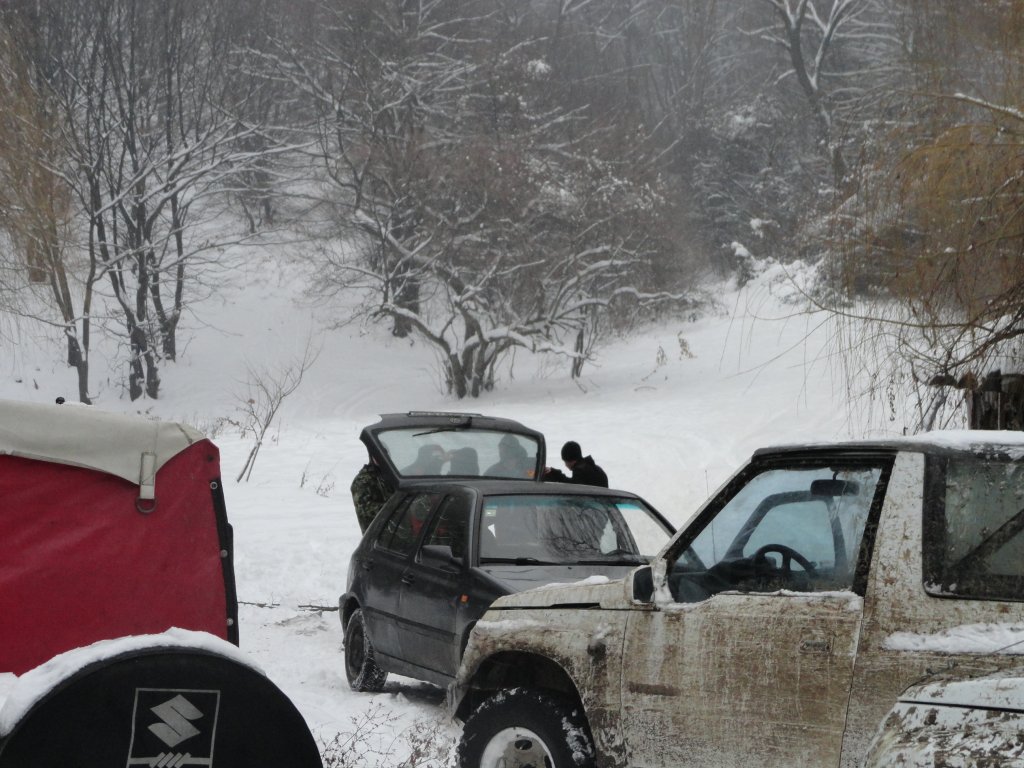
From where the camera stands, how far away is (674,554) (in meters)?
4.55

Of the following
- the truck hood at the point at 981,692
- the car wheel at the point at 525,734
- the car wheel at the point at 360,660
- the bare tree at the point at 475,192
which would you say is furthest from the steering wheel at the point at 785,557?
the bare tree at the point at 475,192

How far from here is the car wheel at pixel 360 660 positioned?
330 inches

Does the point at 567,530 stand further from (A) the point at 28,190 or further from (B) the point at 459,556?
(A) the point at 28,190

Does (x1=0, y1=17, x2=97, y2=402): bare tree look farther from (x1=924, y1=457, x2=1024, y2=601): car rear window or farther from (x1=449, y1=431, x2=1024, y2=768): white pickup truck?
(x1=924, y1=457, x2=1024, y2=601): car rear window

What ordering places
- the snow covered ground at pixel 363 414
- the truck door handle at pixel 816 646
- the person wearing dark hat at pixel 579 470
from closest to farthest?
the truck door handle at pixel 816 646, the snow covered ground at pixel 363 414, the person wearing dark hat at pixel 579 470

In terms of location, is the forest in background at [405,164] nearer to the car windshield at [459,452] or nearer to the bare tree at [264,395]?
the bare tree at [264,395]

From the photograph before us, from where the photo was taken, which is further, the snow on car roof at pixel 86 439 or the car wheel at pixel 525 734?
the car wheel at pixel 525 734

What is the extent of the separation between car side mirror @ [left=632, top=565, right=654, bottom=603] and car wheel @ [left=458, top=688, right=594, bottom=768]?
621mm

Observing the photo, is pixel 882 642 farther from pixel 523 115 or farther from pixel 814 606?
pixel 523 115

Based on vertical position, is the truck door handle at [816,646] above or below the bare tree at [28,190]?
below

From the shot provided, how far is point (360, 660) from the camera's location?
28.3ft

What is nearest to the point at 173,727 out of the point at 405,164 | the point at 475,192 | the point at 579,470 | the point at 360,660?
the point at 360,660

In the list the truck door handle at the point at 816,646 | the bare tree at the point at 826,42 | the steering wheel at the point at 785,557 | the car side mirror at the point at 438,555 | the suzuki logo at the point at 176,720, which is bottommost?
the car side mirror at the point at 438,555

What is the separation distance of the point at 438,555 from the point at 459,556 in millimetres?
159
